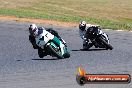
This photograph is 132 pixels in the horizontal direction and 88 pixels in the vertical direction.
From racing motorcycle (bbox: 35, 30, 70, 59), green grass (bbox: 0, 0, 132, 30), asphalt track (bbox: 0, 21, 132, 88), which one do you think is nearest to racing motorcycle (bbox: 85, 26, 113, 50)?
asphalt track (bbox: 0, 21, 132, 88)

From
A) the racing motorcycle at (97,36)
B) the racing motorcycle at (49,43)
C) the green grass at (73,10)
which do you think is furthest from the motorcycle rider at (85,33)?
the green grass at (73,10)

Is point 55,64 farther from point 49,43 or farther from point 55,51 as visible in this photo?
point 49,43

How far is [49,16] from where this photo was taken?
48250 millimetres

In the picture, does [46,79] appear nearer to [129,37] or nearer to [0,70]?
[0,70]

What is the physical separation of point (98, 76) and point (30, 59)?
44.5 feet

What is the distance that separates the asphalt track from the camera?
16.5 m

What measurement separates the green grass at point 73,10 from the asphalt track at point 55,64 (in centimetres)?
1414

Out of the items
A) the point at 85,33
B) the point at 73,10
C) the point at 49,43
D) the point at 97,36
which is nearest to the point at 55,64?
the point at 49,43

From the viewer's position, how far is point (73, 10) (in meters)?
58.8

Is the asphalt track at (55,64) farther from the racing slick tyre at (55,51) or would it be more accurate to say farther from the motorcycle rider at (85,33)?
the motorcycle rider at (85,33)

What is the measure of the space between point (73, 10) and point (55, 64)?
3794cm

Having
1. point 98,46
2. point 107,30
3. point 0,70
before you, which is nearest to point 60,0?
point 107,30

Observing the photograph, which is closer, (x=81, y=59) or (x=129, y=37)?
(x=81, y=59)

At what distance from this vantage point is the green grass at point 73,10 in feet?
159
